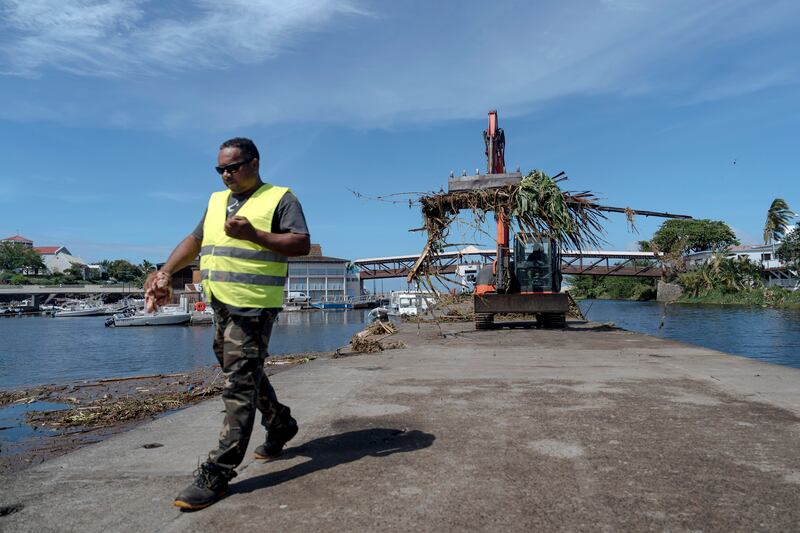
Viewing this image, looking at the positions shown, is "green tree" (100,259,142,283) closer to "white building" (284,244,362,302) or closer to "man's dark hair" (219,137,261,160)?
"white building" (284,244,362,302)

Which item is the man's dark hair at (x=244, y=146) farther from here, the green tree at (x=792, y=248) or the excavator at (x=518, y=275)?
the green tree at (x=792, y=248)

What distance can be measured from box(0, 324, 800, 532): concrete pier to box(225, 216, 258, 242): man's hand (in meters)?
1.19

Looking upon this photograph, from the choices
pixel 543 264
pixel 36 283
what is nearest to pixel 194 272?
pixel 36 283

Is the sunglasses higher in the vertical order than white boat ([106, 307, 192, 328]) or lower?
higher

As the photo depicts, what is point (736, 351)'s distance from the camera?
1597cm

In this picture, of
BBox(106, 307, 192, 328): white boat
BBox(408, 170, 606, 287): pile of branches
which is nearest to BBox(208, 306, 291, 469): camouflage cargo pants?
BBox(408, 170, 606, 287): pile of branches

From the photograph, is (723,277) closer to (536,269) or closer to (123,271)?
(536,269)

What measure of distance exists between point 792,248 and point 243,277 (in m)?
56.4

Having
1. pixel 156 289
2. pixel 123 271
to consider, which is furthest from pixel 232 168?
pixel 123 271

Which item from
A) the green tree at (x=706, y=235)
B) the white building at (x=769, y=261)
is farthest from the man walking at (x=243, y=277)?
the green tree at (x=706, y=235)

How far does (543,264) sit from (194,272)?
83.4 m

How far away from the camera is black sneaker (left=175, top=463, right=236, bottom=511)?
2.37 metres

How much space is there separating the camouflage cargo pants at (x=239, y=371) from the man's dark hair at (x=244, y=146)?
0.83m

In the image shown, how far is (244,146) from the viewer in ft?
9.82
